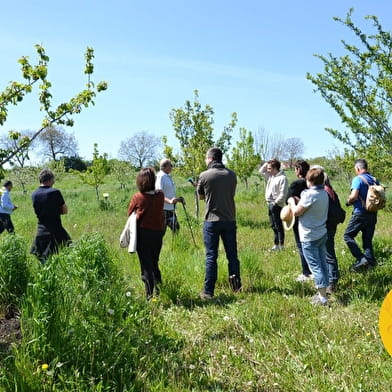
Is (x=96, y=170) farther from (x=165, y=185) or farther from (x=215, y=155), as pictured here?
(x=215, y=155)

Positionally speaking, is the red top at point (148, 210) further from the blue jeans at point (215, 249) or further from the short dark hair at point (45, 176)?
the short dark hair at point (45, 176)

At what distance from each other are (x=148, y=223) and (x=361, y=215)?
3340mm

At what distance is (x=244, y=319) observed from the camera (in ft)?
13.8

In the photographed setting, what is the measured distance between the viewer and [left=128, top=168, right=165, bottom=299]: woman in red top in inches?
196

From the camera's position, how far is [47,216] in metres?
5.88

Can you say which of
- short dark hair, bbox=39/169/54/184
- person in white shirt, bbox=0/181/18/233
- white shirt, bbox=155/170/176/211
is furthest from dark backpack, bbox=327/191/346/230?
person in white shirt, bbox=0/181/18/233

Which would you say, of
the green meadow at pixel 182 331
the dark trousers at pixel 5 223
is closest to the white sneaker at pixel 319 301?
the green meadow at pixel 182 331

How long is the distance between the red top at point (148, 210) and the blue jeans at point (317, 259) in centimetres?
181

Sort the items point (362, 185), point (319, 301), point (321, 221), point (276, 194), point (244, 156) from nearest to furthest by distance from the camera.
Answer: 1. point (319, 301)
2. point (321, 221)
3. point (362, 185)
4. point (276, 194)
5. point (244, 156)

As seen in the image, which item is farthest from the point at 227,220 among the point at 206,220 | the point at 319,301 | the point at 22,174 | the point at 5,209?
the point at 22,174

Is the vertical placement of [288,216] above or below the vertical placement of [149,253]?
above

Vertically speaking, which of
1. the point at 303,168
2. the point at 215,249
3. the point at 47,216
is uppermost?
the point at 303,168

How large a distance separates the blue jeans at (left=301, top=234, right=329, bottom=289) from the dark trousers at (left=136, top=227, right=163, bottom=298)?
5.95 ft

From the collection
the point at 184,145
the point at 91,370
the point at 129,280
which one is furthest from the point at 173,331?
the point at 184,145
